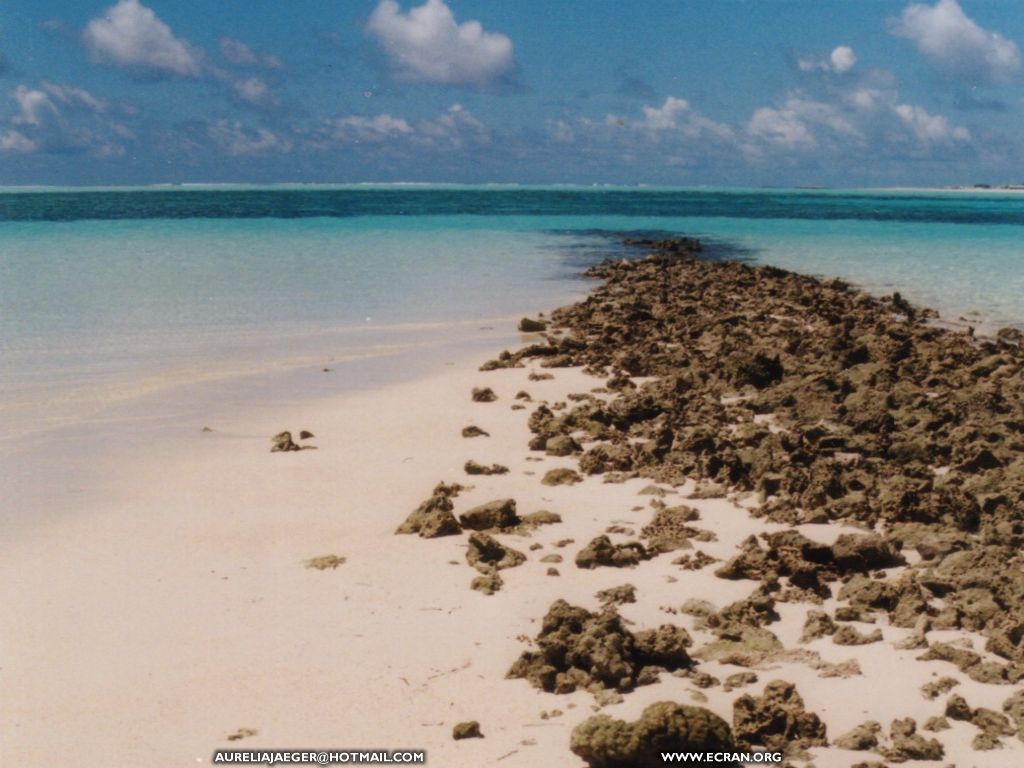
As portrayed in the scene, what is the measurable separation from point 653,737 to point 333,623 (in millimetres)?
2015

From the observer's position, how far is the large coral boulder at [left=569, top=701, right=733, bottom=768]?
11.3 feet

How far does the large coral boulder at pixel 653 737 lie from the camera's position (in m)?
3.46

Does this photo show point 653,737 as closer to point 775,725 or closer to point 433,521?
point 775,725

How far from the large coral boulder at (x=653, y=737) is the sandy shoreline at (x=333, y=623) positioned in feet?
0.58

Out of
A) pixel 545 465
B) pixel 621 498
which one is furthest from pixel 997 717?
pixel 545 465

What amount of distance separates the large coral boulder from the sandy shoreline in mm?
176

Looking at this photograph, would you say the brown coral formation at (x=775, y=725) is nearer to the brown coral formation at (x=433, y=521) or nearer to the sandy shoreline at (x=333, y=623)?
the sandy shoreline at (x=333, y=623)

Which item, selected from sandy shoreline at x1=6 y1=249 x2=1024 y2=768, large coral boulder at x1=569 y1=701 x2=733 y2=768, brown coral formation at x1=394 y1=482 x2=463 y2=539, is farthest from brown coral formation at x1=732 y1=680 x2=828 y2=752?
brown coral formation at x1=394 y1=482 x2=463 y2=539

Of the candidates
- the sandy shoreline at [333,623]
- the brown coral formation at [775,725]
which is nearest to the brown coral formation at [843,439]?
the sandy shoreline at [333,623]

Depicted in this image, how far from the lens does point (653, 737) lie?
344 centimetres

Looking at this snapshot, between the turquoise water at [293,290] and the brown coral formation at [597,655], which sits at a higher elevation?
the turquoise water at [293,290]

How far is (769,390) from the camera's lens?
9.11m

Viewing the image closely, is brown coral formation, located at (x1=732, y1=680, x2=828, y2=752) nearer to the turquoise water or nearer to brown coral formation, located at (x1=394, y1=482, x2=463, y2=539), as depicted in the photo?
brown coral formation, located at (x1=394, y1=482, x2=463, y2=539)

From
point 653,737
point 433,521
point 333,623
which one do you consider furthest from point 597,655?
point 433,521
